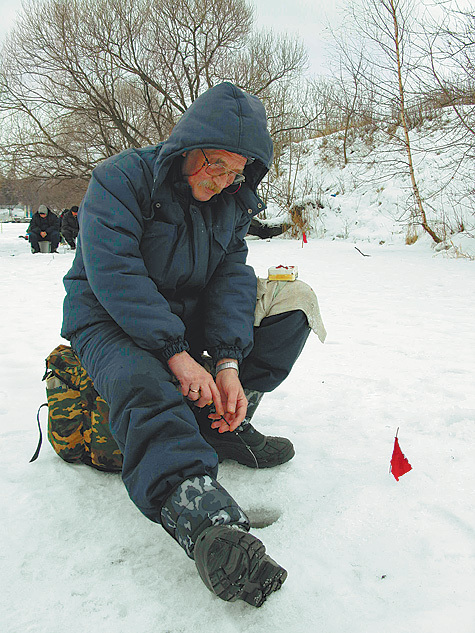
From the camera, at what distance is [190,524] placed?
1.03 m

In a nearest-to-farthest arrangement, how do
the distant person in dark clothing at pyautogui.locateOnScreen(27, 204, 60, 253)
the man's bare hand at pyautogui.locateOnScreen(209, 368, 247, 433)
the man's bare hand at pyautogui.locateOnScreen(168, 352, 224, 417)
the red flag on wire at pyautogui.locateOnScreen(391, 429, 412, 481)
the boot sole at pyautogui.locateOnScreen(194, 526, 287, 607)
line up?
1. the boot sole at pyautogui.locateOnScreen(194, 526, 287, 607)
2. the man's bare hand at pyautogui.locateOnScreen(168, 352, 224, 417)
3. the man's bare hand at pyautogui.locateOnScreen(209, 368, 247, 433)
4. the red flag on wire at pyautogui.locateOnScreen(391, 429, 412, 481)
5. the distant person in dark clothing at pyautogui.locateOnScreen(27, 204, 60, 253)

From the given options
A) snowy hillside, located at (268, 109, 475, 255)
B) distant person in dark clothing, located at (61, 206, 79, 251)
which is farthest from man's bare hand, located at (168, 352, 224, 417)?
distant person in dark clothing, located at (61, 206, 79, 251)

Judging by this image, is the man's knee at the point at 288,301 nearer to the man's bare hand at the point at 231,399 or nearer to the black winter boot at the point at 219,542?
the man's bare hand at the point at 231,399

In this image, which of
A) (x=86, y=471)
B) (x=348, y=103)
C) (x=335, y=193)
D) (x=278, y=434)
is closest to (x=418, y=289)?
(x=278, y=434)

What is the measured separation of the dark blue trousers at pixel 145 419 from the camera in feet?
3.59

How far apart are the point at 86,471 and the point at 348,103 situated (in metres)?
15.9

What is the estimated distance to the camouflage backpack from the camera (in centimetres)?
154

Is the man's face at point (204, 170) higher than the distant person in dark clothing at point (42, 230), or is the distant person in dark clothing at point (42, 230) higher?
the man's face at point (204, 170)

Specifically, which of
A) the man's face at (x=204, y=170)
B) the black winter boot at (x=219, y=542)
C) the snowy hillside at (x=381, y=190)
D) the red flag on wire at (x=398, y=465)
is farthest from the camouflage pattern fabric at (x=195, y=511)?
the snowy hillside at (x=381, y=190)

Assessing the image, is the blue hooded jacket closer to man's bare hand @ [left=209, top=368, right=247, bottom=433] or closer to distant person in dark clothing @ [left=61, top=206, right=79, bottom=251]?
man's bare hand @ [left=209, top=368, right=247, bottom=433]

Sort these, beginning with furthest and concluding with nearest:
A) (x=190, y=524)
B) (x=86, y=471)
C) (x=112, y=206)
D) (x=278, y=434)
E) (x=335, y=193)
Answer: (x=335, y=193)
(x=278, y=434)
(x=86, y=471)
(x=112, y=206)
(x=190, y=524)

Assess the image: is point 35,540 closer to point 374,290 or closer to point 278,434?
point 278,434

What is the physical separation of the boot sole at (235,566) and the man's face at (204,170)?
954mm

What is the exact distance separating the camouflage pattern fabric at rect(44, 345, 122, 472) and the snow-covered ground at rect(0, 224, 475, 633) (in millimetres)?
61
